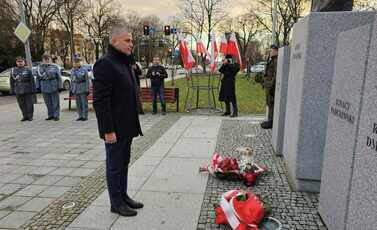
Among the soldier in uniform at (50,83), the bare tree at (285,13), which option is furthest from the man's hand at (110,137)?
the bare tree at (285,13)

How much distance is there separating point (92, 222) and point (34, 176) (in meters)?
2.01

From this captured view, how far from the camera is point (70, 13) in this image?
38.3 meters

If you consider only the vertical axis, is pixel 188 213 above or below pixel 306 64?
below

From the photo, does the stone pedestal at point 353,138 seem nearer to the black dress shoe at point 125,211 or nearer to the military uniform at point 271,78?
the black dress shoe at point 125,211

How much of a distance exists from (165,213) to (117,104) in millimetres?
1329

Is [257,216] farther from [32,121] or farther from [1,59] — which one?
[1,59]

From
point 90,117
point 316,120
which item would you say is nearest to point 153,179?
point 316,120

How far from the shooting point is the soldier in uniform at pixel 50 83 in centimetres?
951

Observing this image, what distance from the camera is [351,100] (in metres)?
2.54

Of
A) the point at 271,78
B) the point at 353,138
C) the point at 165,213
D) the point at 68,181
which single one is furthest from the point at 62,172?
the point at 271,78

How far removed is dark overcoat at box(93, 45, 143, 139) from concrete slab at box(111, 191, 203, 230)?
91cm

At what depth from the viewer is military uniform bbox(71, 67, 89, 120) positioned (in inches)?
375

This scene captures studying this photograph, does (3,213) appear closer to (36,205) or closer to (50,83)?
(36,205)

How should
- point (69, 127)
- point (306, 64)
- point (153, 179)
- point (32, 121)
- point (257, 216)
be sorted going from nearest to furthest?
point (257, 216) → point (306, 64) → point (153, 179) → point (69, 127) → point (32, 121)
